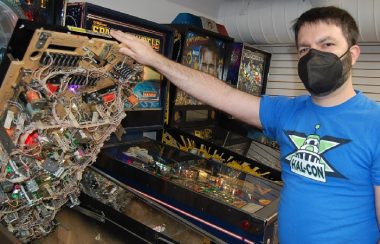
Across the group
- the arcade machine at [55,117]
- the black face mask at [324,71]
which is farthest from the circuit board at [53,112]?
the black face mask at [324,71]

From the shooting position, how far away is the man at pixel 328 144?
1.30 m

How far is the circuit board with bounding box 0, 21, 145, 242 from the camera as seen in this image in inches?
54.8

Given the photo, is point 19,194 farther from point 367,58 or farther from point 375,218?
point 367,58

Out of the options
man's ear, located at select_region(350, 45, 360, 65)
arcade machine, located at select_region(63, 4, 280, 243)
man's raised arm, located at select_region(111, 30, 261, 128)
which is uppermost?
man's ear, located at select_region(350, 45, 360, 65)

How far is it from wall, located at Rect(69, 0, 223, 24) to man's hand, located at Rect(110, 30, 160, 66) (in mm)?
1934

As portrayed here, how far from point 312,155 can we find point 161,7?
3.08 m

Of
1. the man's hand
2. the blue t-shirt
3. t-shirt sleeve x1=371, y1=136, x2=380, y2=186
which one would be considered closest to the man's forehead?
the blue t-shirt

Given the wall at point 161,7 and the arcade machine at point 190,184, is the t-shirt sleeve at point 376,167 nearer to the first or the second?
the arcade machine at point 190,184

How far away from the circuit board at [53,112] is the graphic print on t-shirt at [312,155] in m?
0.84

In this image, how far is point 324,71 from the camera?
1361 mm

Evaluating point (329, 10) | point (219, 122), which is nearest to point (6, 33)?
point (329, 10)

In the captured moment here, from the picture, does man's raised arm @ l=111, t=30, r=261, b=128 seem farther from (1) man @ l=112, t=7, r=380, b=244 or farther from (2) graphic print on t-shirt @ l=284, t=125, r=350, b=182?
(2) graphic print on t-shirt @ l=284, t=125, r=350, b=182

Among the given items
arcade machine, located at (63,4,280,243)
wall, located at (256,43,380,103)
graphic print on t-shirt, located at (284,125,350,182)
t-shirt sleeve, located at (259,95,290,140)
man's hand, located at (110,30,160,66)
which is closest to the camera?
graphic print on t-shirt, located at (284,125,350,182)

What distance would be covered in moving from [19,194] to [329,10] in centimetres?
161
